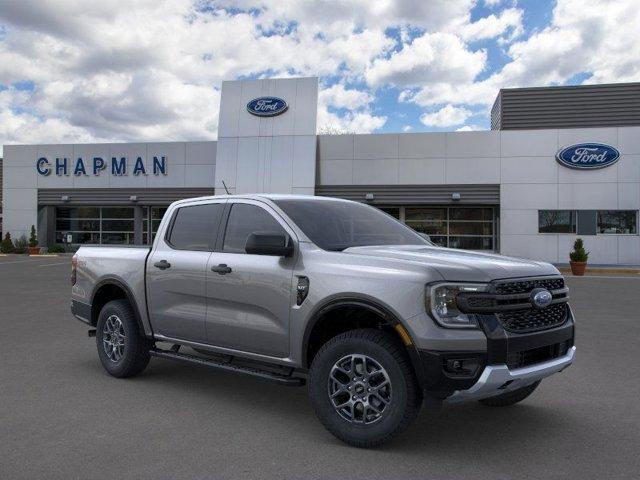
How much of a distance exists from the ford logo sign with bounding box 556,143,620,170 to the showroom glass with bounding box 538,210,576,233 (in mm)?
2176

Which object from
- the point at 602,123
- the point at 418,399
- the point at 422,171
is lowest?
the point at 418,399

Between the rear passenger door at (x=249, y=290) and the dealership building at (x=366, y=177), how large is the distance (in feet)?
71.9

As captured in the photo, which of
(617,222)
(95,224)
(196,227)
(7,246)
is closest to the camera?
(196,227)

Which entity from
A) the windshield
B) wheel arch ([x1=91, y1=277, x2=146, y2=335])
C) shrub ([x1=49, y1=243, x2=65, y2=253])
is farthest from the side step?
shrub ([x1=49, y1=243, x2=65, y2=253])

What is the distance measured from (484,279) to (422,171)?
2620 cm

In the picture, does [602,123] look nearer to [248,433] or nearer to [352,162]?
[352,162]

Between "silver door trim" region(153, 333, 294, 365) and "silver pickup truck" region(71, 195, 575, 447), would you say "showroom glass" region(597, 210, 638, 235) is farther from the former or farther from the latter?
"silver door trim" region(153, 333, 294, 365)

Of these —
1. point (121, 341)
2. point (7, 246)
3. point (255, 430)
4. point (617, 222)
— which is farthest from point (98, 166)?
point (255, 430)

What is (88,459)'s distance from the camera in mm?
4035

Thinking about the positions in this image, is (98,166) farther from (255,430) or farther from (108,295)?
(255,430)

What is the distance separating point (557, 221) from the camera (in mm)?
28484

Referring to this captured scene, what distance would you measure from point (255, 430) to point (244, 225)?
1777mm

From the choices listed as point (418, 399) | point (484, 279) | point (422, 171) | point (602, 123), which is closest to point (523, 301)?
point (484, 279)

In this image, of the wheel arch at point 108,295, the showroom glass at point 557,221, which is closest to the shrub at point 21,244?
the showroom glass at point 557,221
